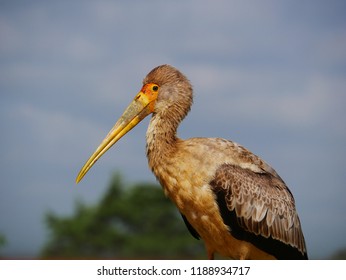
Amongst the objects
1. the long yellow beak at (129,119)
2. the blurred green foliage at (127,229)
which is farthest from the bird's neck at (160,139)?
the blurred green foliage at (127,229)

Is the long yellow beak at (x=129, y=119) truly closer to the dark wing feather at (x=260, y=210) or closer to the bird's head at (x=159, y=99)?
the bird's head at (x=159, y=99)

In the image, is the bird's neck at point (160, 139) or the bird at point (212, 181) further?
the bird's neck at point (160, 139)

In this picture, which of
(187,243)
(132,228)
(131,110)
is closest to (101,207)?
(132,228)

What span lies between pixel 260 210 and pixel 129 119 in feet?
7.14

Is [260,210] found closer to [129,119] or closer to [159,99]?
[159,99]

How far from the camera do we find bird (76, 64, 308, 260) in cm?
785

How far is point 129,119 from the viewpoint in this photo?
8.72m

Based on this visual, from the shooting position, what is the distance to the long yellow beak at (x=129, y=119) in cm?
852

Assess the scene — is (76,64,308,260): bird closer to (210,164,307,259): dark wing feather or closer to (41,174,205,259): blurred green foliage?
(210,164,307,259): dark wing feather

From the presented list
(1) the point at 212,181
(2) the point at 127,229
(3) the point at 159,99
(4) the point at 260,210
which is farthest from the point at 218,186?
(2) the point at 127,229

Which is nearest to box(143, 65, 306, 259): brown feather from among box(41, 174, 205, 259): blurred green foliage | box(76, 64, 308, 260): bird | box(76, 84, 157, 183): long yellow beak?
box(76, 64, 308, 260): bird

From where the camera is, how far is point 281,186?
8398 mm
